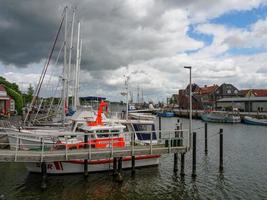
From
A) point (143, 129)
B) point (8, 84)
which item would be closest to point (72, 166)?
point (143, 129)

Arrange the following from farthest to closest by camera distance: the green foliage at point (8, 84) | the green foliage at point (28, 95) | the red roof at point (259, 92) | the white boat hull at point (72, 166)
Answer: the red roof at point (259, 92) < the green foliage at point (28, 95) < the green foliage at point (8, 84) < the white boat hull at point (72, 166)

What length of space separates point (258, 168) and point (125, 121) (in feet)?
39.0

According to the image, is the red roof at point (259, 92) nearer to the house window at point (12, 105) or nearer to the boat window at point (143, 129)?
the house window at point (12, 105)

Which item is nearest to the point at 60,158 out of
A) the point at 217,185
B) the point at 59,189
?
the point at 59,189

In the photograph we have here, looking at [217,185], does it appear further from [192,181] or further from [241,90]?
[241,90]

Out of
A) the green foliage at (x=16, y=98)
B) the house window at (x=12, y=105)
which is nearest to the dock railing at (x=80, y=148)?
the house window at (x=12, y=105)

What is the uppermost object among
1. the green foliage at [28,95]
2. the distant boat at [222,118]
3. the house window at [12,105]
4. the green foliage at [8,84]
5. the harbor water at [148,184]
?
the green foliage at [8,84]

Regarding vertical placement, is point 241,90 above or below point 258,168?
above

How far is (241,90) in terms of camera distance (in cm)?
15288

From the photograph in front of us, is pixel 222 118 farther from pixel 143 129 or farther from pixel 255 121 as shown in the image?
pixel 143 129

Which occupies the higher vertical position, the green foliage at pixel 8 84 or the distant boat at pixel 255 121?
the green foliage at pixel 8 84

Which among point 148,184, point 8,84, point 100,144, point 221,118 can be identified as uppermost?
point 8,84

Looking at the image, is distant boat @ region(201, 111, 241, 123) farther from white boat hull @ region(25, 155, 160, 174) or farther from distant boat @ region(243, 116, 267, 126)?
white boat hull @ region(25, 155, 160, 174)

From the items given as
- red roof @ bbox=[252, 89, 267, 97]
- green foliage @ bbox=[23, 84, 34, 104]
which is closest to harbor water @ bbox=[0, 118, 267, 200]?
green foliage @ bbox=[23, 84, 34, 104]
